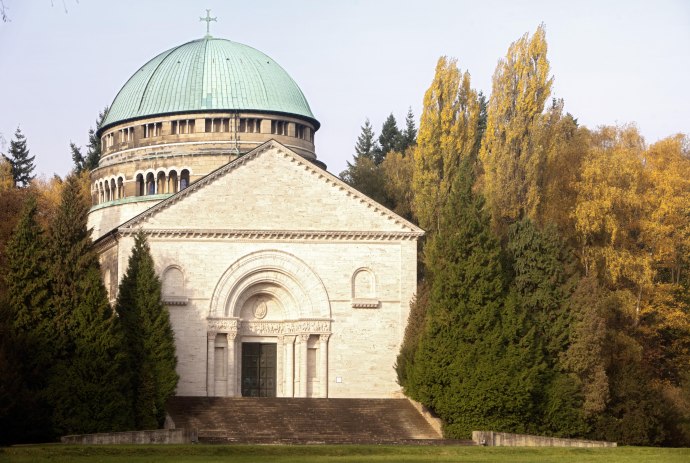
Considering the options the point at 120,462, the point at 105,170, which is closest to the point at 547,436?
the point at 120,462

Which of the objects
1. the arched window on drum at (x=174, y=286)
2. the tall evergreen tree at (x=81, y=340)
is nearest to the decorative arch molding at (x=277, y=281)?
the arched window on drum at (x=174, y=286)

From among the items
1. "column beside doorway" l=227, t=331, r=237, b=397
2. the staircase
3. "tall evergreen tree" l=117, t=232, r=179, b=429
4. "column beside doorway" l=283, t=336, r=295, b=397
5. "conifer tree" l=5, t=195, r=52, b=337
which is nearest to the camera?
"conifer tree" l=5, t=195, r=52, b=337

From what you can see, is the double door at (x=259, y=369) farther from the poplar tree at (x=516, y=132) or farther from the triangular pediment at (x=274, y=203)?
the poplar tree at (x=516, y=132)

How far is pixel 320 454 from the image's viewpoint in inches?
1773

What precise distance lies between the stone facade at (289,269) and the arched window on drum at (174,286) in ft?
0.14

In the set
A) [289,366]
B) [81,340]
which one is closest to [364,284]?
[289,366]

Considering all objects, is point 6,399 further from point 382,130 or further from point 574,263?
point 382,130

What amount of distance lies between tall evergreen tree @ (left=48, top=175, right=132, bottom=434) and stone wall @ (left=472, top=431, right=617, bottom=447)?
12864 mm

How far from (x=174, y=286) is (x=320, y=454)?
18.4m

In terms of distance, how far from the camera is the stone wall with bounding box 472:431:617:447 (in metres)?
52.0

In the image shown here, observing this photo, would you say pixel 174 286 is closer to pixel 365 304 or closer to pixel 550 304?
pixel 365 304

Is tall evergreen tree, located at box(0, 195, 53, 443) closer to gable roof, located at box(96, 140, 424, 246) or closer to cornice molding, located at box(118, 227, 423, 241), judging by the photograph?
cornice molding, located at box(118, 227, 423, 241)

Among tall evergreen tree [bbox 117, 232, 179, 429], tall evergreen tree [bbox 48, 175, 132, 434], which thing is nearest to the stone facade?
tall evergreen tree [bbox 117, 232, 179, 429]

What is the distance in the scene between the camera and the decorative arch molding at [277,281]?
62344 millimetres
